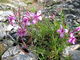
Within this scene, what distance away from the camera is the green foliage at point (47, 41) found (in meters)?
4.07

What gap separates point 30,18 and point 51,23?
1326 millimetres

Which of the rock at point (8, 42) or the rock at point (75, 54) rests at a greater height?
the rock at point (8, 42)

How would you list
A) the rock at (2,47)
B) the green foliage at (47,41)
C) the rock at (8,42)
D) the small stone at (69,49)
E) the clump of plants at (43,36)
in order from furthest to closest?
the rock at (8,42) < the rock at (2,47) < the green foliage at (47,41) < the small stone at (69,49) < the clump of plants at (43,36)

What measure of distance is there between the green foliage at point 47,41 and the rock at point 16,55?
0.46 feet

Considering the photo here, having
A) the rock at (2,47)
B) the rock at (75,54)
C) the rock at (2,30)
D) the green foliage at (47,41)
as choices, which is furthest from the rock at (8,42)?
the rock at (75,54)

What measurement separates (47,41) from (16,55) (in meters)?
0.72

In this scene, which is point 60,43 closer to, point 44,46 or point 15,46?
point 44,46

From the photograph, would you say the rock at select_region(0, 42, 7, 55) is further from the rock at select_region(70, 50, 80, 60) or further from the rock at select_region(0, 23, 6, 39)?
the rock at select_region(70, 50, 80, 60)

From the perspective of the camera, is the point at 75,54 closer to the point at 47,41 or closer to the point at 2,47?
the point at 47,41

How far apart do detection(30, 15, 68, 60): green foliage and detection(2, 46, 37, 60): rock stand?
14 centimetres

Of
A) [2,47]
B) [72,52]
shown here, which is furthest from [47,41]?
[2,47]

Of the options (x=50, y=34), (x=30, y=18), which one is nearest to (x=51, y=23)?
(x=50, y=34)

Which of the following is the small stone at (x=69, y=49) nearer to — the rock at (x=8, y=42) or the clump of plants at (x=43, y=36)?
the clump of plants at (x=43, y=36)

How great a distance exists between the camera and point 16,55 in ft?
13.1
